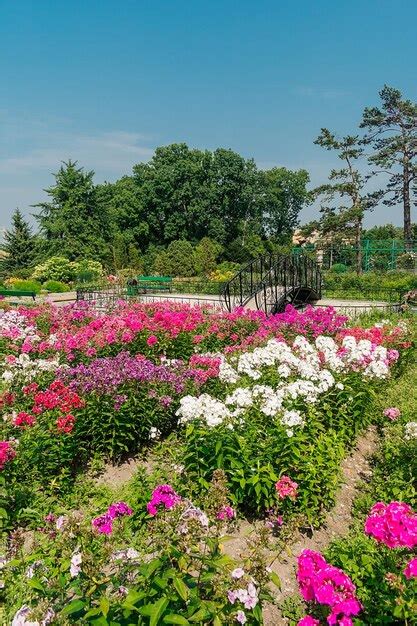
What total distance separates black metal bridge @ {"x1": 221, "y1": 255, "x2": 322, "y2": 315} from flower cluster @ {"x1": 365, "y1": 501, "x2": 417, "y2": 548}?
9796 mm

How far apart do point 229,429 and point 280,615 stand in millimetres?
1331

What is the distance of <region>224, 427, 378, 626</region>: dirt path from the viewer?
3040mm

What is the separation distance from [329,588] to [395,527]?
1.68ft

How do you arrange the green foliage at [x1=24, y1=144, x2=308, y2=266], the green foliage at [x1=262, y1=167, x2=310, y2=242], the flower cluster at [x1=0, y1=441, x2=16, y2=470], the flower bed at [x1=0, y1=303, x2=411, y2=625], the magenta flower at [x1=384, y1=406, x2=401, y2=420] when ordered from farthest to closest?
1. the green foliage at [x1=262, y1=167, x2=310, y2=242]
2. the green foliage at [x1=24, y1=144, x2=308, y2=266]
3. the magenta flower at [x1=384, y1=406, x2=401, y2=420]
4. the flower cluster at [x1=0, y1=441, x2=16, y2=470]
5. the flower bed at [x1=0, y1=303, x2=411, y2=625]

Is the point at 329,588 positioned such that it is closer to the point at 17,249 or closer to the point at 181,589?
the point at 181,589

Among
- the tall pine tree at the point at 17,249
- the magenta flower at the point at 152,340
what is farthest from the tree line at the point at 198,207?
the magenta flower at the point at 152,340

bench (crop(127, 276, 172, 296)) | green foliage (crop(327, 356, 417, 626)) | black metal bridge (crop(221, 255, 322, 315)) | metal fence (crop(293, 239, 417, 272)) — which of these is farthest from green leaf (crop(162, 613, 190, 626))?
metal fence (crop(293, 239, 417, 272))

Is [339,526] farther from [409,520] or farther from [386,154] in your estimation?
[386,154]

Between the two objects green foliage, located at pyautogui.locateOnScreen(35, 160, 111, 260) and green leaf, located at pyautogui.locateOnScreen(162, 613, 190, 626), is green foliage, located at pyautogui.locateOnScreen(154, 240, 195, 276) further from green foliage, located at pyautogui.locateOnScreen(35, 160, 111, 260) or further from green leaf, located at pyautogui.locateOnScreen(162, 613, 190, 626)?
green leaf, located at pyautogui.locateOnScreen(162, 613, 190, 626)

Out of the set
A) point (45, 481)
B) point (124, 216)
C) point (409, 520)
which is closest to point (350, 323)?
point (45, 481)

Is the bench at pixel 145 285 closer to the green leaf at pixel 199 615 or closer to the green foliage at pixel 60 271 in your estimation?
the green foliage at pixel 60 271

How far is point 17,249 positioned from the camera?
116 ft

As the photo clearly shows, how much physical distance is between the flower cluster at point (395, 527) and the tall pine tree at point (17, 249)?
35.7m

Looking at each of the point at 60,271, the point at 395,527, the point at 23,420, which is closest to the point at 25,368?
the point at 23,420
